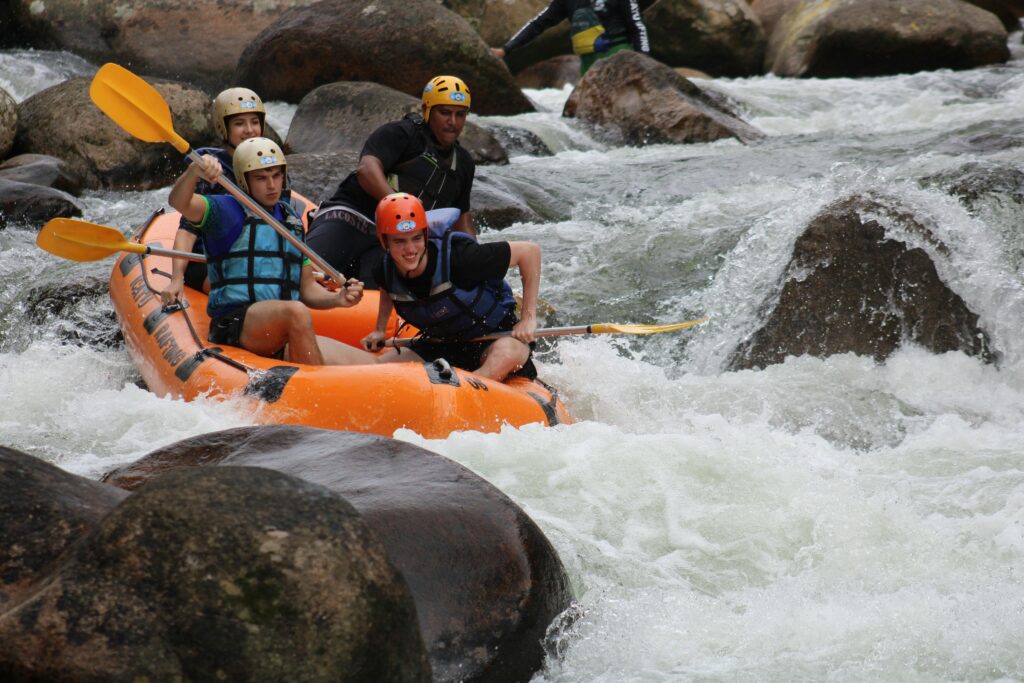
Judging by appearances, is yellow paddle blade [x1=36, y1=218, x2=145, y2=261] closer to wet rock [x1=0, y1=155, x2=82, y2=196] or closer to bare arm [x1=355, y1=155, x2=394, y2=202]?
bare arm [x1=355, y1=155, x2=394, y2=202]

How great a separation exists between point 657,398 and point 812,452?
4.02ft

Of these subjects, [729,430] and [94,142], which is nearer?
[729,430]

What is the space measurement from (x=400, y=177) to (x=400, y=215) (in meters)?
1.64

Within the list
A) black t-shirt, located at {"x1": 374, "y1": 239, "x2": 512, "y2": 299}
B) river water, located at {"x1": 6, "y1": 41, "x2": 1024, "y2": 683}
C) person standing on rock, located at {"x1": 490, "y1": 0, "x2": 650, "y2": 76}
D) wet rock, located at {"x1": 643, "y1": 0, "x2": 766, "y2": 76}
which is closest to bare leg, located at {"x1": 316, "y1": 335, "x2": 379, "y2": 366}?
black t-shirt, located at {"x1": 374, "y1": 239, "x2": 512, "y2": 299}

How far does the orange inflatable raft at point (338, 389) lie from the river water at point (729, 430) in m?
0.15

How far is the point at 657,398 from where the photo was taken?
6367 millimetres

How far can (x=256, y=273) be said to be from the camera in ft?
18.4

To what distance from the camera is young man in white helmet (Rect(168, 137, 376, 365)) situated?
216 inches

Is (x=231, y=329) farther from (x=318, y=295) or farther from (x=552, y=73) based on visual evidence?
(x=552, y=73)

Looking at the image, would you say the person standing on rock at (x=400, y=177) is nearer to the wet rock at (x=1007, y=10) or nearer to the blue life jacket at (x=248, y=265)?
the blue life jacket at (x=248, y=265)

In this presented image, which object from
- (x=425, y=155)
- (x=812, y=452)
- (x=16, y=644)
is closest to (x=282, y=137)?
(x=425, y=155)

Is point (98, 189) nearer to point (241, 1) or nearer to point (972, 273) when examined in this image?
point (241, 1)

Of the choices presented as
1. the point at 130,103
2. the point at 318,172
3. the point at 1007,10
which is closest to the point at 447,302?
the point at 130,103

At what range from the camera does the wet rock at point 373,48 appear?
12.3 m
